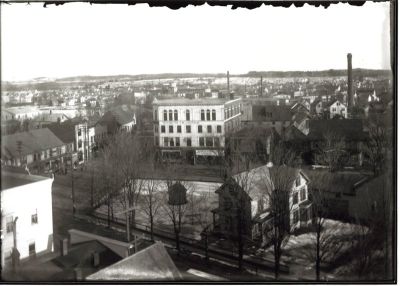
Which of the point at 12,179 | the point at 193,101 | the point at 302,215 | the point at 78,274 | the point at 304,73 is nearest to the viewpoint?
the point at 78,274

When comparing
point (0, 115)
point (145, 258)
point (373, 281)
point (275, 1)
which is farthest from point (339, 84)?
point (0, 115)

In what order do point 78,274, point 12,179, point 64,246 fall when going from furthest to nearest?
point 64,246, point 12,179, point 78,274

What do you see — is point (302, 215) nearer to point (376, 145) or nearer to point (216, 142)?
point (376, 145)

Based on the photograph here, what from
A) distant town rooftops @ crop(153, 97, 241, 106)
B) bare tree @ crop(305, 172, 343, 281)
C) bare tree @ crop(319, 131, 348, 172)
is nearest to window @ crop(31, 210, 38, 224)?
distant town rooftops @ crop(153, 97, 241, 106)

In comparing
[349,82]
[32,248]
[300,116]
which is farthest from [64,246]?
[349,82]

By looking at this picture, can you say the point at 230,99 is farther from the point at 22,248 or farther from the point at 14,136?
the point at 22,248

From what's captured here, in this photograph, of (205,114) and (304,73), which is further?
(205,114)

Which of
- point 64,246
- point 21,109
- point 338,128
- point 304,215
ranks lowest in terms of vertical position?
point 64,246
